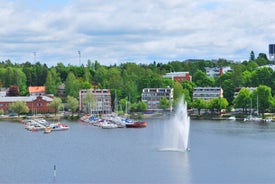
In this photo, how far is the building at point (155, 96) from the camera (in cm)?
8544

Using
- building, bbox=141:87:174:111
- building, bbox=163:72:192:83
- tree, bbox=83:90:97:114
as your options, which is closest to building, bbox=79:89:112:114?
tree, bbox=83:90:97:114

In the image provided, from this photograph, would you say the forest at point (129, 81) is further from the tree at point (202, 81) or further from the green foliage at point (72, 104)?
the green foliage at point (72, 104)

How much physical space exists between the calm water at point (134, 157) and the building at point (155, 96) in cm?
2942

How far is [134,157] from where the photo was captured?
3819 centimetres

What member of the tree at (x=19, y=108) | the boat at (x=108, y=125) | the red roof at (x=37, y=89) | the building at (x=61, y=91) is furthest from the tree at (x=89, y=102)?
the boat at (x=108, y=125)

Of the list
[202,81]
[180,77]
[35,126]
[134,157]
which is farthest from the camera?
[180,77]

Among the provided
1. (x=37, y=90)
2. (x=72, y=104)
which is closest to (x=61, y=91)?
(x=37, y=90)

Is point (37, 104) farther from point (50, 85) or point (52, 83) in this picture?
point (52, 83)

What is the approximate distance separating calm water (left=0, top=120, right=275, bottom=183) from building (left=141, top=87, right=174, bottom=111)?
29.4 metres

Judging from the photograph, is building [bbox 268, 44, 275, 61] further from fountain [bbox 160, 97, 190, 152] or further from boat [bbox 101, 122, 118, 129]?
fountain [bbox 160, 97, 190, 152]

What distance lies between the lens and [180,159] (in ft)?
121

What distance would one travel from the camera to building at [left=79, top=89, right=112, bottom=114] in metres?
82.1

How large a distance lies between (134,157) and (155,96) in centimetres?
4778

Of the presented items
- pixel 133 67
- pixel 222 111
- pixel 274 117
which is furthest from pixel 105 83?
pixel 274 117
